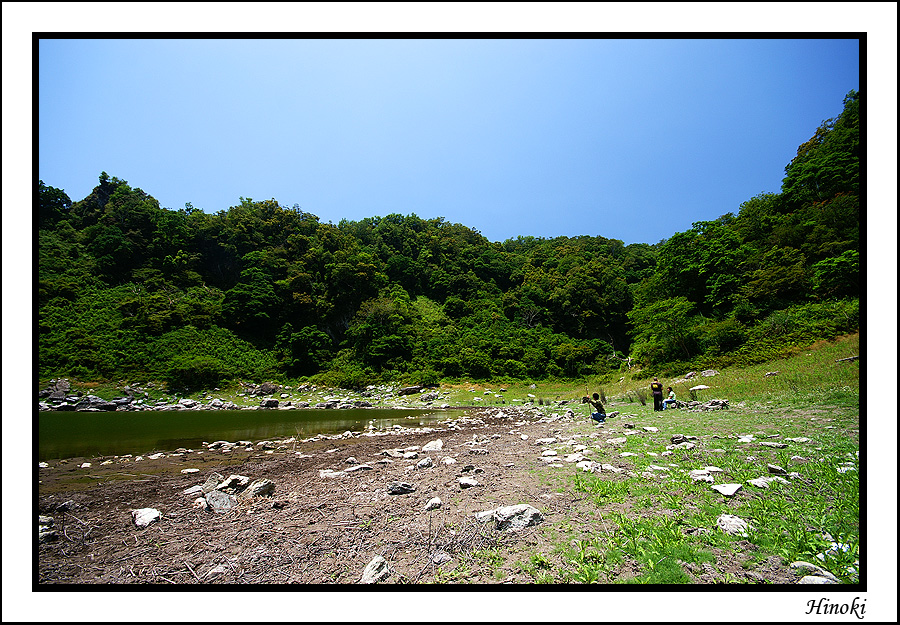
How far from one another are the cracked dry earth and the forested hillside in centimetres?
339

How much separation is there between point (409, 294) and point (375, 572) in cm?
5295

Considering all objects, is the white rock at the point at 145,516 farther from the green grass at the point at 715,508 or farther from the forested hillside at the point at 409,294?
the green grass at the point at 715,508

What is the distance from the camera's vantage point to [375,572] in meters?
2.39

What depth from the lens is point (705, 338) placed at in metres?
22.2

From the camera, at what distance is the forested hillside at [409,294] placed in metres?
20.9

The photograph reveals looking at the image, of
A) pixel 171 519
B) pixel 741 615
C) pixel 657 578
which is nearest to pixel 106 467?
pixel 171 519

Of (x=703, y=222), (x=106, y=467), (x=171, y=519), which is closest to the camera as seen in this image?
(x=171, y=519)

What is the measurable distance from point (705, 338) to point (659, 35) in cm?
2449

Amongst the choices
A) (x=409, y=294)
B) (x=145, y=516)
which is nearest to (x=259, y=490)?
(x=145, y=516)

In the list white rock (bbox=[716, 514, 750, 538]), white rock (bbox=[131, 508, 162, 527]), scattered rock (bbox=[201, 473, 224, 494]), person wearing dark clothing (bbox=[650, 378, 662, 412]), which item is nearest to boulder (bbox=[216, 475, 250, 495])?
scattered rock (bbox=[201, 473, 224, 494])

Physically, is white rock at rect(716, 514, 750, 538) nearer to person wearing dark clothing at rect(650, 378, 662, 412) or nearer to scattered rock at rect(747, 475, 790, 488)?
scattered rock at rect(747, 475, 790, 488)

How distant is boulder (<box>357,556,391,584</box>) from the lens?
2355mm
